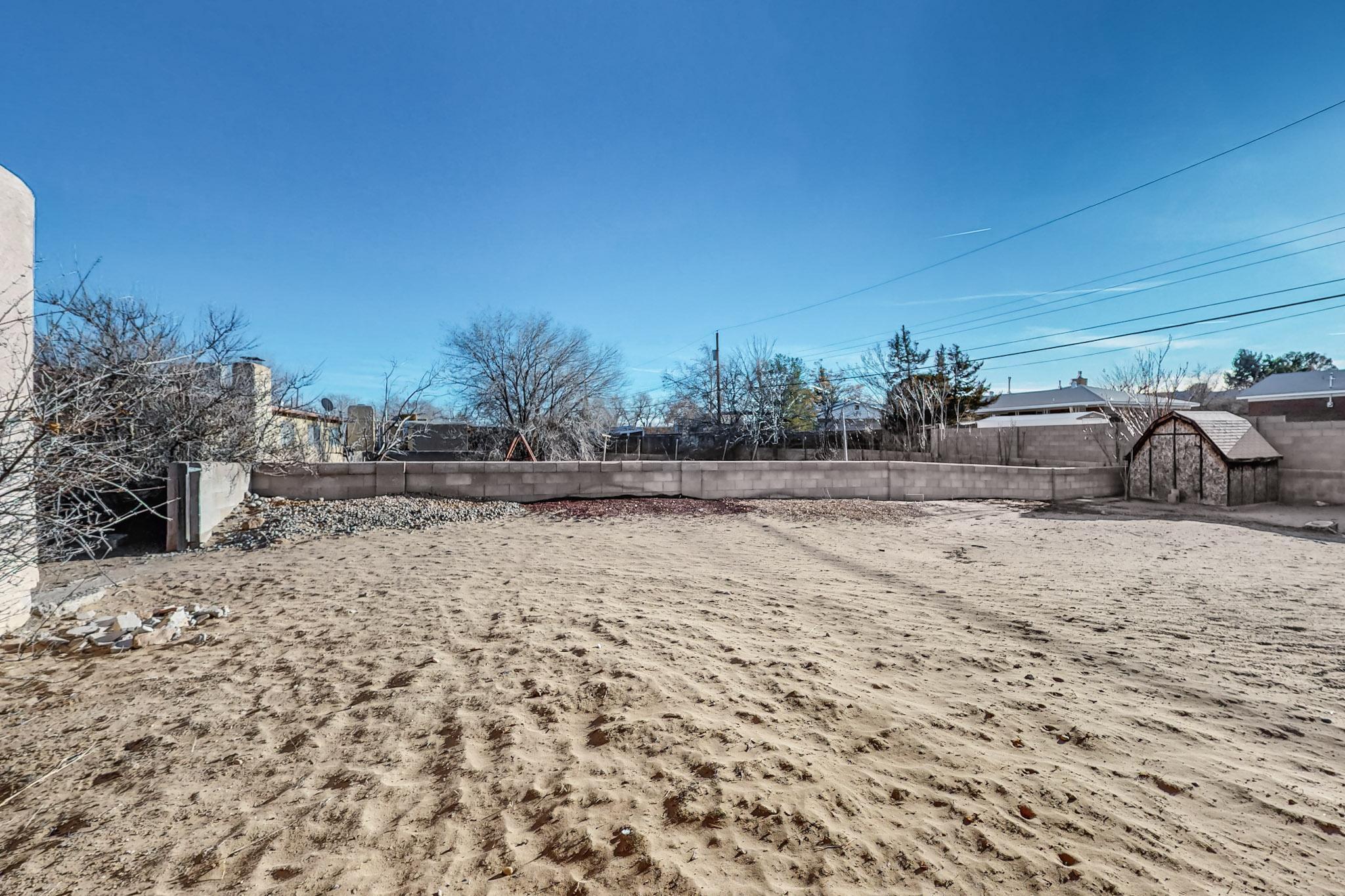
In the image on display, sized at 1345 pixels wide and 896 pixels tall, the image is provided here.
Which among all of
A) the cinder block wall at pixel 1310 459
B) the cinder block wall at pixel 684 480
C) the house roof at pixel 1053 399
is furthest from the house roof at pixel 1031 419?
the cinder block wall at pixel 684 480

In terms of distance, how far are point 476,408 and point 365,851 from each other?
19381 mm

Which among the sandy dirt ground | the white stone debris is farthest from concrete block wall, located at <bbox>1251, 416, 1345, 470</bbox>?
the white stone debris

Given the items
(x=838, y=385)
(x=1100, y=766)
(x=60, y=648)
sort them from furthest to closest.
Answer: (x=838, y=385)
(x=60, y=648)
(x=1100, y=766)

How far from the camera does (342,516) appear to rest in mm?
8234

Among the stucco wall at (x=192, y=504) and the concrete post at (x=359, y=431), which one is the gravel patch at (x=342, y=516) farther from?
the concrete post at (x=359, y=431)

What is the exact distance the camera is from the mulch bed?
945cm

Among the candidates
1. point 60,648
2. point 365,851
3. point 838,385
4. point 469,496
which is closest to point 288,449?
point 469,496

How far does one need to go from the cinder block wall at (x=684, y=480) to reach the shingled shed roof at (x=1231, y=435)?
2.19 metres

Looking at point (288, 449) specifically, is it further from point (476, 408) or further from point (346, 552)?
point (476, 408)

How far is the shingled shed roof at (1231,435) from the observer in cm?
1136

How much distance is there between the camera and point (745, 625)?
414cm

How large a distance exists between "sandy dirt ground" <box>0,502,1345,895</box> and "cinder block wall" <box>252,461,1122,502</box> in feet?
14.9

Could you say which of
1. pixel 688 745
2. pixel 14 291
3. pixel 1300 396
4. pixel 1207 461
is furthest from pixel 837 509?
pixel 1300 396

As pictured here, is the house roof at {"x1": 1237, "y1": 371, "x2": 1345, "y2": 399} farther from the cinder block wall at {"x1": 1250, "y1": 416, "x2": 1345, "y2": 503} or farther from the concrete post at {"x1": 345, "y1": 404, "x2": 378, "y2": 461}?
the concrete post at {"x1": 345, "y1": 404, "x2": 378, "y2": 461}
